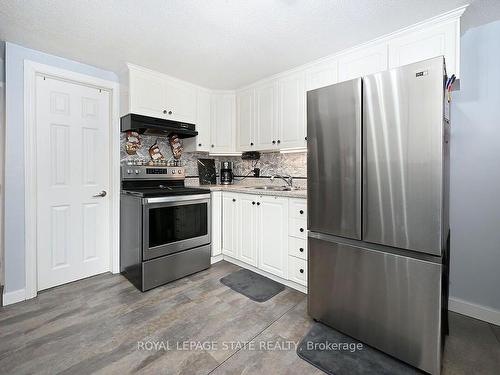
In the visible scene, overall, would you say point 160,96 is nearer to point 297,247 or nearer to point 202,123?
point 202,123

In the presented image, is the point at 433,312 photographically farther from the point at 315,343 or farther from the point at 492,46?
the point at 492,46

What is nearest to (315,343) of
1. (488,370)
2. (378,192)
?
(488,370)

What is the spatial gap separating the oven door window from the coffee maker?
0.91 metres

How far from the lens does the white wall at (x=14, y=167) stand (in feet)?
7.06

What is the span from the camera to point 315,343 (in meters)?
1.67

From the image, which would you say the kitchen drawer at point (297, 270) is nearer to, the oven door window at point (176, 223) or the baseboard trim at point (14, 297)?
the oven door window at point (176, 223)

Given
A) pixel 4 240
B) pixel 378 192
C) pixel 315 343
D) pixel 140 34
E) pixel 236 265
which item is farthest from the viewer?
pixel 236 265

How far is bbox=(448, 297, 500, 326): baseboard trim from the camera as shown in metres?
1.89

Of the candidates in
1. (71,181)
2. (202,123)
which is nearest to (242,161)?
(202,123)

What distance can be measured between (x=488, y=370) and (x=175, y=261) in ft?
8.30

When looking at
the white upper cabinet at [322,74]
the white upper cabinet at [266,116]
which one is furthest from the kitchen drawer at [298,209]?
the white upper cabinet at [322,74]

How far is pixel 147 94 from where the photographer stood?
270 cm

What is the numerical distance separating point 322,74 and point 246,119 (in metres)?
1.14

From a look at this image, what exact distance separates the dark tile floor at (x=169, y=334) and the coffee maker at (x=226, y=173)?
1.72 m
